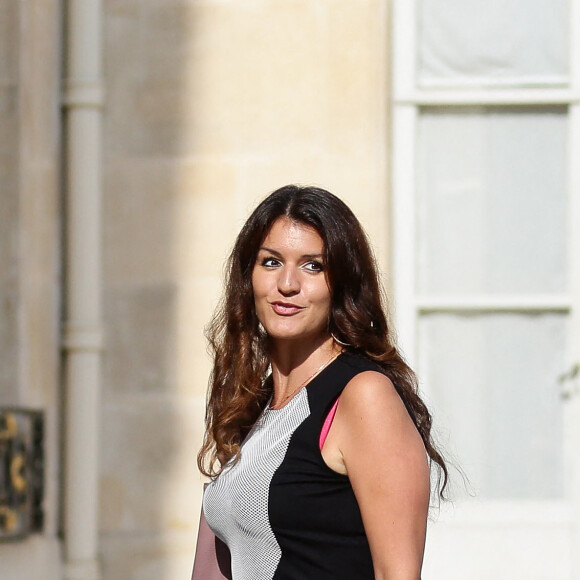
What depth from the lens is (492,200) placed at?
4.62 meters

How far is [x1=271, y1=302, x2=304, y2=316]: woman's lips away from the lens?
2.37m

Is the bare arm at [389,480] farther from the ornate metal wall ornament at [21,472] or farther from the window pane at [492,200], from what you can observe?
the window pane at [492,200]

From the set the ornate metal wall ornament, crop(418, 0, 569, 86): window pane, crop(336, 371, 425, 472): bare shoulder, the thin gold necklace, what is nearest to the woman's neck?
the thin gold necklace

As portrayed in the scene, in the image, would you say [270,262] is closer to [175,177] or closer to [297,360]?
[297,360]

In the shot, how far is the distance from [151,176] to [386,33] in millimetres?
1005

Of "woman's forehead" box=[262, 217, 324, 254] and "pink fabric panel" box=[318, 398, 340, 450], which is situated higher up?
"woman's forehead" box=[262, 217, 324, 254]

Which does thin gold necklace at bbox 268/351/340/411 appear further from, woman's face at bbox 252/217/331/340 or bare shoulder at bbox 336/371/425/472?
bare shoulder at bbox 336/371/425/472

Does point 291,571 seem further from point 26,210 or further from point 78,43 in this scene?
point 78,43

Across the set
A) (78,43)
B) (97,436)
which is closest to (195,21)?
(78,43)

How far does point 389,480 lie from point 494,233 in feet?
8.66

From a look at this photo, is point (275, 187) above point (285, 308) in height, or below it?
above

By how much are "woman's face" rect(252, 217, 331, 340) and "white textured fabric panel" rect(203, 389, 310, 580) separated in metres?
0.14

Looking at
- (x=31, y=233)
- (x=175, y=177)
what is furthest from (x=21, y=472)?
(x=175, y=177)

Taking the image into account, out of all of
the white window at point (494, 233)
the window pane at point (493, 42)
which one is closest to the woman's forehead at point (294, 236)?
the white window at point (494, 233)
